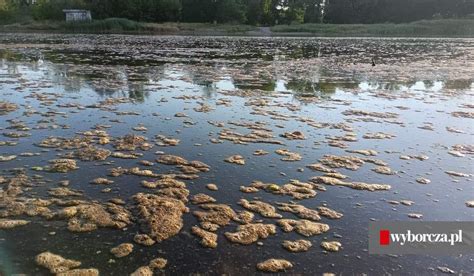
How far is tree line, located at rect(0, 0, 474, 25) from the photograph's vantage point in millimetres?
71375

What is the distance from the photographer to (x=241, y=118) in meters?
9.60

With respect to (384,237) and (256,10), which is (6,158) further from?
(256,10)

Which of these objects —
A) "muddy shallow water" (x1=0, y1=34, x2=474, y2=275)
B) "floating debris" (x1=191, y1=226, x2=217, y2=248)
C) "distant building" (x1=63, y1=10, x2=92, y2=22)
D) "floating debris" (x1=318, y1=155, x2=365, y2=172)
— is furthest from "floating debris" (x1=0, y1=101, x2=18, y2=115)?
"distant building" (x1=63, y1=10, x2=92, y2=22)

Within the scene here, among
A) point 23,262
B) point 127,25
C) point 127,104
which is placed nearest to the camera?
point 23,262

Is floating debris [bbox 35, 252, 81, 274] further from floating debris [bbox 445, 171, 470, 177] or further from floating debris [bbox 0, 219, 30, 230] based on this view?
floating debris [bbox 445, 171, 470, 177]

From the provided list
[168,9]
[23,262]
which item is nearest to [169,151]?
[23,262]

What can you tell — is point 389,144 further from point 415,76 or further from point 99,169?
point 415,76

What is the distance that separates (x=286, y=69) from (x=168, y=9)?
194ft

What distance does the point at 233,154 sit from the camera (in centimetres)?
719

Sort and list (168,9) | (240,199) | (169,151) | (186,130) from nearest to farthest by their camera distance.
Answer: (240,199), (169,151), (186,130), (168,9)

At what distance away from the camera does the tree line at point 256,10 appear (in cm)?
7138

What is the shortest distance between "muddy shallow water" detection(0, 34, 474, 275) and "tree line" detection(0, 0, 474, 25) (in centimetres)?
6173

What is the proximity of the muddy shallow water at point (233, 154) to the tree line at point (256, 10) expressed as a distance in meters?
61.7

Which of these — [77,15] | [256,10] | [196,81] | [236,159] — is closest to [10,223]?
[236,159]
